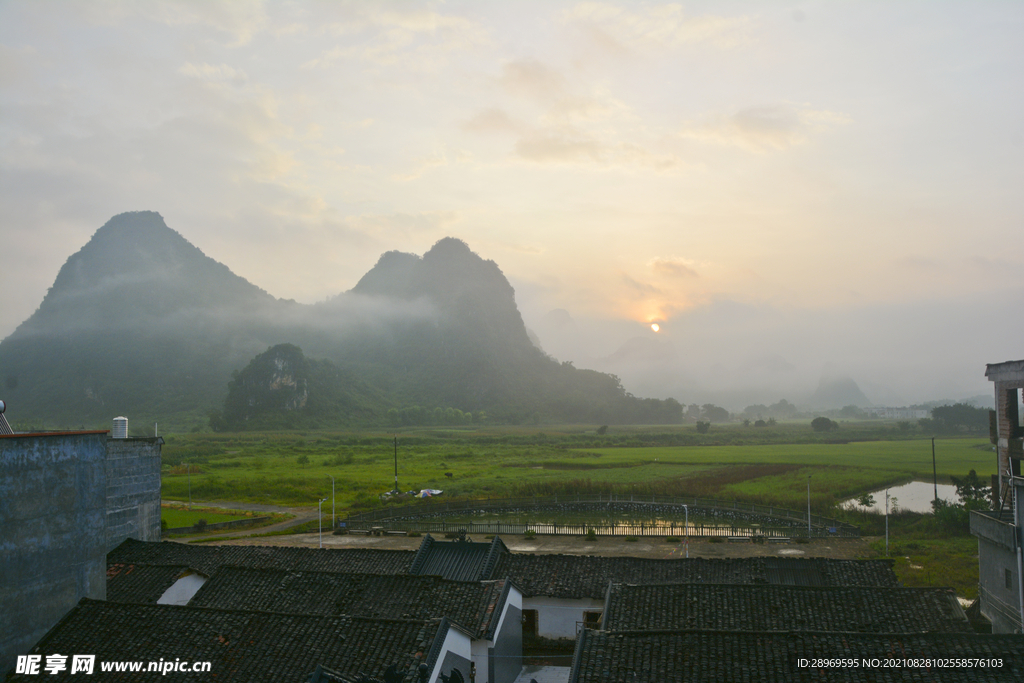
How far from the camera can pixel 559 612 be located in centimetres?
1669

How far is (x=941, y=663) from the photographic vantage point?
9.23 metres

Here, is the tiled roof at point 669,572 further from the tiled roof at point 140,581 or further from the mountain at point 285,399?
the mountain at point 285,399

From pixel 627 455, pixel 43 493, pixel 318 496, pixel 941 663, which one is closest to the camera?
pixel 941 663

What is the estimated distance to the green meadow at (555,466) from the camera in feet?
152

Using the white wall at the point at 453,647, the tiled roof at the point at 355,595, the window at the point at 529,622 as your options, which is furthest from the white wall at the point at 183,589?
the white wall at the point at 453,647

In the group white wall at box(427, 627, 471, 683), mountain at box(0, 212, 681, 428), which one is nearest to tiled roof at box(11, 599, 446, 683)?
white wall at box(427, 627, 471, 683)

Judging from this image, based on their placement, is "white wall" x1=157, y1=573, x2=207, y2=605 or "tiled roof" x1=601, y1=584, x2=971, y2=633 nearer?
"tiled roof" x1=601, y1=584, x2=971, y2=633

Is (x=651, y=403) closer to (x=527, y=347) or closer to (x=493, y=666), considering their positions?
(x=527, y=347)

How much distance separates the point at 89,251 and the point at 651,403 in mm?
134273

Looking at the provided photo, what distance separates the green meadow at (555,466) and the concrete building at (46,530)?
2970 centimetres

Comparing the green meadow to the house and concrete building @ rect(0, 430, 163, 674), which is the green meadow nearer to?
the house

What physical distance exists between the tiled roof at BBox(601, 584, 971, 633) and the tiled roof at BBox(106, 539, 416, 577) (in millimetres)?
7245

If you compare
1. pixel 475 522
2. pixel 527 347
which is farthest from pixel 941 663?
pixel 527 347

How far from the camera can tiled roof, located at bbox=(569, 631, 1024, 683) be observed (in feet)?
30.3
